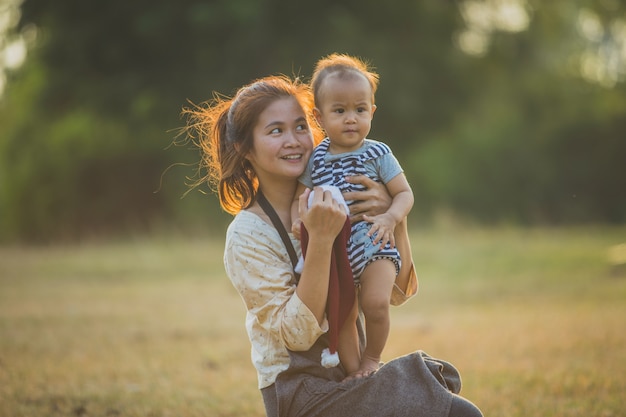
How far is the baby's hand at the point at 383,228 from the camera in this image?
3432 millimetres

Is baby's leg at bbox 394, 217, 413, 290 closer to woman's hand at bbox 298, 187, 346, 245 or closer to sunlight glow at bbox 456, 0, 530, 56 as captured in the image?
woman's hand at bbox 298, 187, 346, 245

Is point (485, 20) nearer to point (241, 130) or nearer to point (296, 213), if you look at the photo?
point (241, 130)

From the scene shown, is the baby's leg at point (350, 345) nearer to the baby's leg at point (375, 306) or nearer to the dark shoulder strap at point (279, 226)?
the baby's leg at point (375, 306)

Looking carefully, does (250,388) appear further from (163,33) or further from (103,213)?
(103,213)

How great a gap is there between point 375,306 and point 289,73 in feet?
53.0

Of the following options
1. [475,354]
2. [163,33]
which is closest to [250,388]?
[475,354]

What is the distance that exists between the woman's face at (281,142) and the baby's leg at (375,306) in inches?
21.0

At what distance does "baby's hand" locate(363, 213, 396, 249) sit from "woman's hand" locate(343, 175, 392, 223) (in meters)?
0.05

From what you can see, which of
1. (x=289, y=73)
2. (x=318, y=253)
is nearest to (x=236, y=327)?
(x=318, y=253)

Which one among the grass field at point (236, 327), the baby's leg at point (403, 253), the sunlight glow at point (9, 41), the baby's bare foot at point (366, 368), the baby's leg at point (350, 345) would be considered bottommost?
the grass field at point (236, 327)

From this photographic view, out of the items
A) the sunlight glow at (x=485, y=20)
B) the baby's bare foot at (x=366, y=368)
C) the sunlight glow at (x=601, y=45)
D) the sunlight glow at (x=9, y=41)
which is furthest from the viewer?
the sunlight glow at (x=601, y=45)

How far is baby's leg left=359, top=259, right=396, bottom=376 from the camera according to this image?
11.2ft

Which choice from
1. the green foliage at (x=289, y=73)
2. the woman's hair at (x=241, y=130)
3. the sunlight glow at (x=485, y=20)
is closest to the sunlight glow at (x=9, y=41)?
the green foliage at (x=289, y=73)

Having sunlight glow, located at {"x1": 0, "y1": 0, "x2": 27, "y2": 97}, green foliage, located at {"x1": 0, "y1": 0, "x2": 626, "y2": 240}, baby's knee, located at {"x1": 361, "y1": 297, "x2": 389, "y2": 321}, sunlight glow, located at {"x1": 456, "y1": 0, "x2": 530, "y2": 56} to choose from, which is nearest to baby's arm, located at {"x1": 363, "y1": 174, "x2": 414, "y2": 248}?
baby's knee, located at {"x1": 361, "y1": 297, "x2": 389, "y2": 321}
